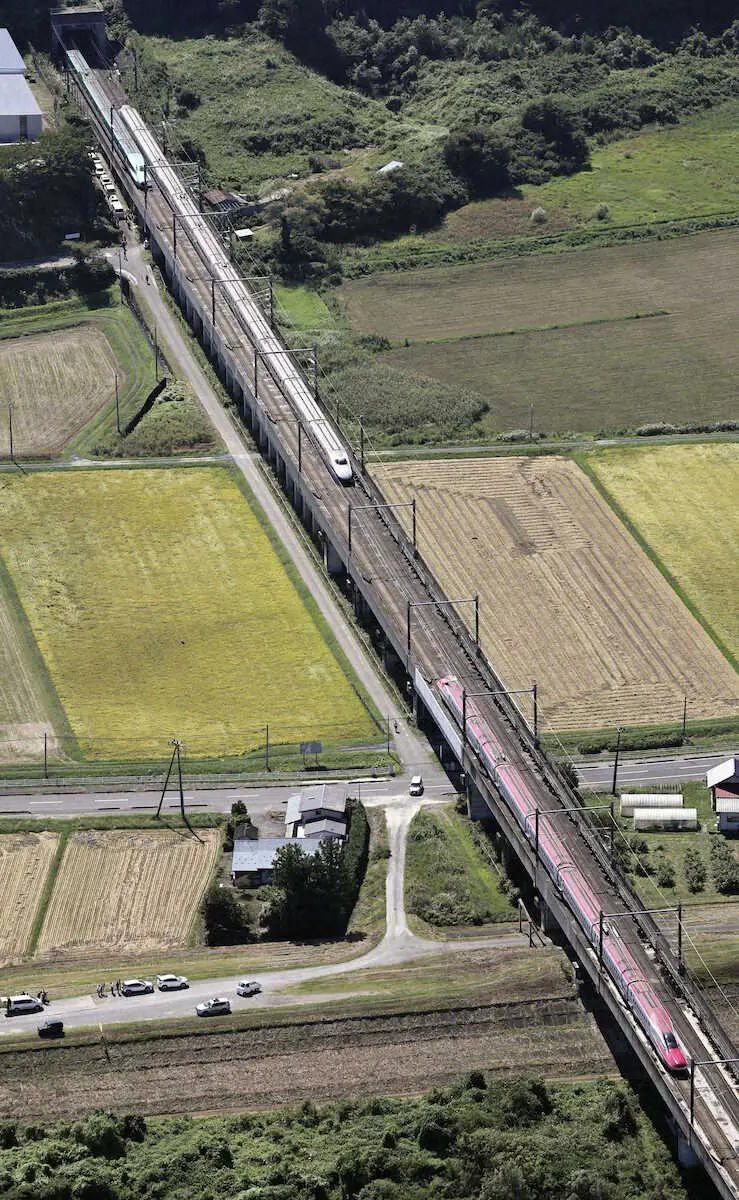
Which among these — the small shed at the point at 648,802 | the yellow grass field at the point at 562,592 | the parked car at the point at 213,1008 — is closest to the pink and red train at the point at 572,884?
the small shed at the point at 648,802

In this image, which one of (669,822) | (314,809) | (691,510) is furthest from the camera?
(691,510)

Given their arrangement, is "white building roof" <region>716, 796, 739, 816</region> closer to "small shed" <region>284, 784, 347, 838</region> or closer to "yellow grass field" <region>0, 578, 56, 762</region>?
"small shed" <region>284, 784, 347, 838</region>

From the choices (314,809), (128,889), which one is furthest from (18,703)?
(314,809)

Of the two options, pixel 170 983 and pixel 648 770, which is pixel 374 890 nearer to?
pixel 170 983

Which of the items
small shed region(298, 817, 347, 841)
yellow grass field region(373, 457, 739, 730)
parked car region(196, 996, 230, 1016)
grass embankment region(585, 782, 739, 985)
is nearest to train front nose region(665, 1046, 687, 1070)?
grass embankment region(585, 782, 739, 985)

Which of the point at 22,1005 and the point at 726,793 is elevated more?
the point at 22,1005

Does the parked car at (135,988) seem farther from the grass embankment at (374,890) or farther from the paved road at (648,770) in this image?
the paved road at (648,770)

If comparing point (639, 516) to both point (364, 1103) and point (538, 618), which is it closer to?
point (538, 618)
